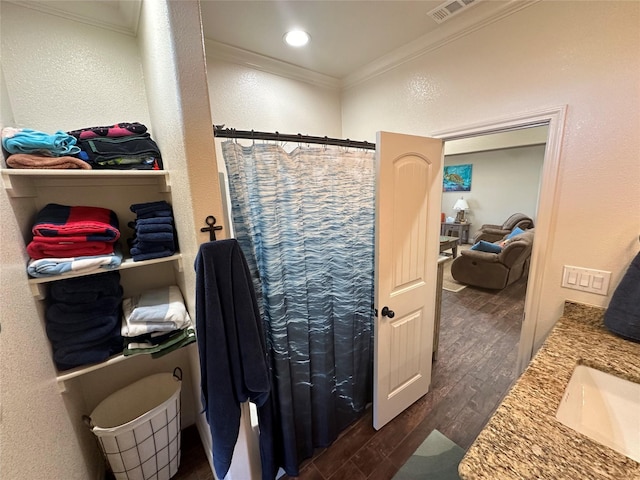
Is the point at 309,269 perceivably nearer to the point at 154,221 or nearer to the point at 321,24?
the point at 154,221

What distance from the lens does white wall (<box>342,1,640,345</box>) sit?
1106 mm

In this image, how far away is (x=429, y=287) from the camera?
71.6 inches

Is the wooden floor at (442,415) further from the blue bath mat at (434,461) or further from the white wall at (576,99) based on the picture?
the white wall at (576,99)

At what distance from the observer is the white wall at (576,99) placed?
1.11 meters

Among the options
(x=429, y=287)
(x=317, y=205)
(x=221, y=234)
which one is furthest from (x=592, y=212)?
(x=221, y=234)

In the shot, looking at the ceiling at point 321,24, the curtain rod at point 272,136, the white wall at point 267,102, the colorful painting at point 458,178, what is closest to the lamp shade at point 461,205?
the colorful painting at point 458,178

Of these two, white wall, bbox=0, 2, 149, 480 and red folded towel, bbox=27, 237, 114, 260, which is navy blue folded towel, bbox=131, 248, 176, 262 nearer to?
red folded towel, bbox=27, 237, 114, 260

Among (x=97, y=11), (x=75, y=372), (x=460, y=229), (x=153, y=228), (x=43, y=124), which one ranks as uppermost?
(x=97, y=11)

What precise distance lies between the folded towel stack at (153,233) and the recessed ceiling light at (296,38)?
4.36 feet

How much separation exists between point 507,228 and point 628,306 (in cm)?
548

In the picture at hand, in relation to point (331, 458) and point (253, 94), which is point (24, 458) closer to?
point (331, 458)

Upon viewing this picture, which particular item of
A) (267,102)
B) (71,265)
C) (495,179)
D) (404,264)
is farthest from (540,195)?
(495,179)

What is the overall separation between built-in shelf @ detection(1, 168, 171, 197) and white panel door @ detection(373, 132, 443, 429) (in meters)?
1.17

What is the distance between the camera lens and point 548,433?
0.73 metres
